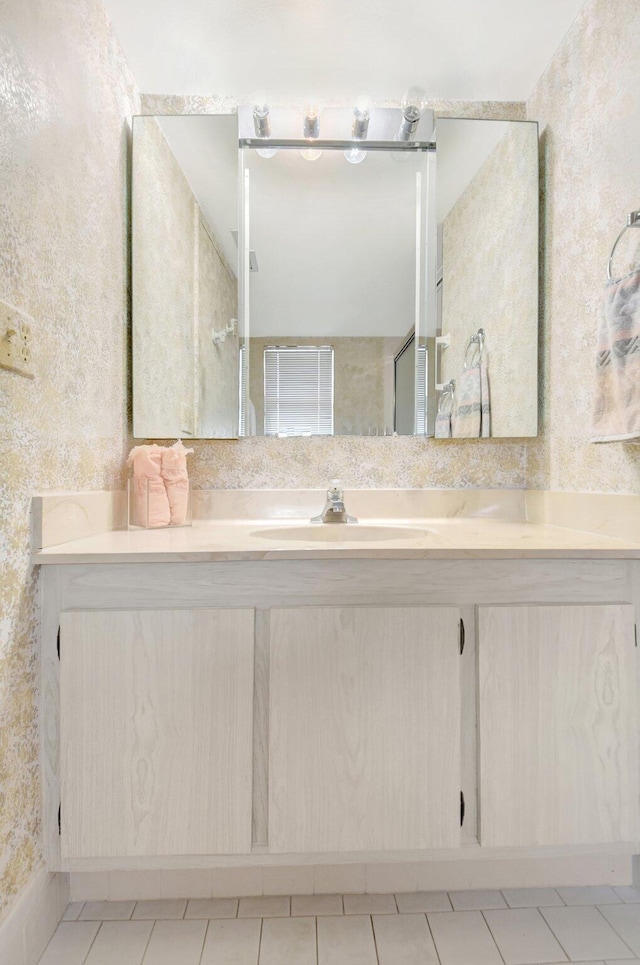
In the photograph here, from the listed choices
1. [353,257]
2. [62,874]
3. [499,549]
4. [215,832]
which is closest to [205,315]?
[353,257]

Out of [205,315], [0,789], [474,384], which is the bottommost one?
[0,789]

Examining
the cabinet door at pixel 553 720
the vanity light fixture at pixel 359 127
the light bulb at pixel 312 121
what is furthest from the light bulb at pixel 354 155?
the cabinet door at pixel 553 720

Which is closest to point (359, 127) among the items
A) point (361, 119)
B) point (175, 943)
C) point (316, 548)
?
point (361, 119)

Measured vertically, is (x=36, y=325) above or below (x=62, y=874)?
above

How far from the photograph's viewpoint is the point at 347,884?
1.21 metres

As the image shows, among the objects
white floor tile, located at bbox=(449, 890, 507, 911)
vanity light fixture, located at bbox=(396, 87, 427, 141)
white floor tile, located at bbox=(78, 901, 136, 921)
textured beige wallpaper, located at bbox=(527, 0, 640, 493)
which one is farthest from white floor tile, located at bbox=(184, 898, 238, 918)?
vanity light fixture, located at bbox=(396, 87, 427, 141)

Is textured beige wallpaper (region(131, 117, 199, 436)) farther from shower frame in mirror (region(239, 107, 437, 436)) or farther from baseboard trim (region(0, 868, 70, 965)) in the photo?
baseboard trim (region(0, 868, 70, 965))

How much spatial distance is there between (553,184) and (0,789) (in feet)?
6.68

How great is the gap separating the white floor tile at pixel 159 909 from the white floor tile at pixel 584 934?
79cm

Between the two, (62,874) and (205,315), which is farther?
(205,315)

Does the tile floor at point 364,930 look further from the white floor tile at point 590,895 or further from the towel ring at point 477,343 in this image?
the towel ring at point 477,343

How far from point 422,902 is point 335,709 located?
51 centimetres

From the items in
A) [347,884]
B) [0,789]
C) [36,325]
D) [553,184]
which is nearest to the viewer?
[0,789]

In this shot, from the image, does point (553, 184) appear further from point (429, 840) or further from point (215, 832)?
point (215, 832)
